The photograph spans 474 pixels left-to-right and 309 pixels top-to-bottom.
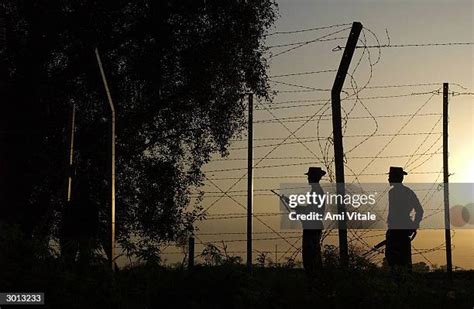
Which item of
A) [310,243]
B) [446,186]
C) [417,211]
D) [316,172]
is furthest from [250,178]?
[446,186]

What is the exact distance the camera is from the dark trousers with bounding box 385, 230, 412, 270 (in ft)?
52.2

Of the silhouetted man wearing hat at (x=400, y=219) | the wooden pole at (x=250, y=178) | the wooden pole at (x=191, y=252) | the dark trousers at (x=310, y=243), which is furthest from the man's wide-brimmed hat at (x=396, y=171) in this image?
the wooden pole at (x=191, y=252)

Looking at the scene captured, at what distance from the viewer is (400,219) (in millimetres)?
15773

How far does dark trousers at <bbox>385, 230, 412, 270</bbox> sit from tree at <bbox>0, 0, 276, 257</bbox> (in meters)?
5.71

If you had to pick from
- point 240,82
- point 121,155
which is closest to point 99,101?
point 121,155

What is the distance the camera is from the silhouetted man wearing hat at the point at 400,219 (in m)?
15.7

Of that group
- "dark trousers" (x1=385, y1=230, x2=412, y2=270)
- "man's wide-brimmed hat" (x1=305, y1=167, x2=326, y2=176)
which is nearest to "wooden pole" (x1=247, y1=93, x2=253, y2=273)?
"man's wide-brimmed hat" (x1=305, y1=167, x2=326, y2=176)

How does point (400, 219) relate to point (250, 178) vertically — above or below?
below

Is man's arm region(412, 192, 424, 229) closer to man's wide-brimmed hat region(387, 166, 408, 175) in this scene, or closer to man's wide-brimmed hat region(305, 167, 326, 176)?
man's wide-brimmed hat region(387, 166, 408, 175)

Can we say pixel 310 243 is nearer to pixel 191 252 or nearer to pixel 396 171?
pixel 396 171

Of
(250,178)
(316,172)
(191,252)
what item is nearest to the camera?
(316,172)

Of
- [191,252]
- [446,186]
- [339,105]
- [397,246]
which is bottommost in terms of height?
[397,246]

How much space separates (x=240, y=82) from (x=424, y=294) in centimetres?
932

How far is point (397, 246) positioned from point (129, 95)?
295 inches
